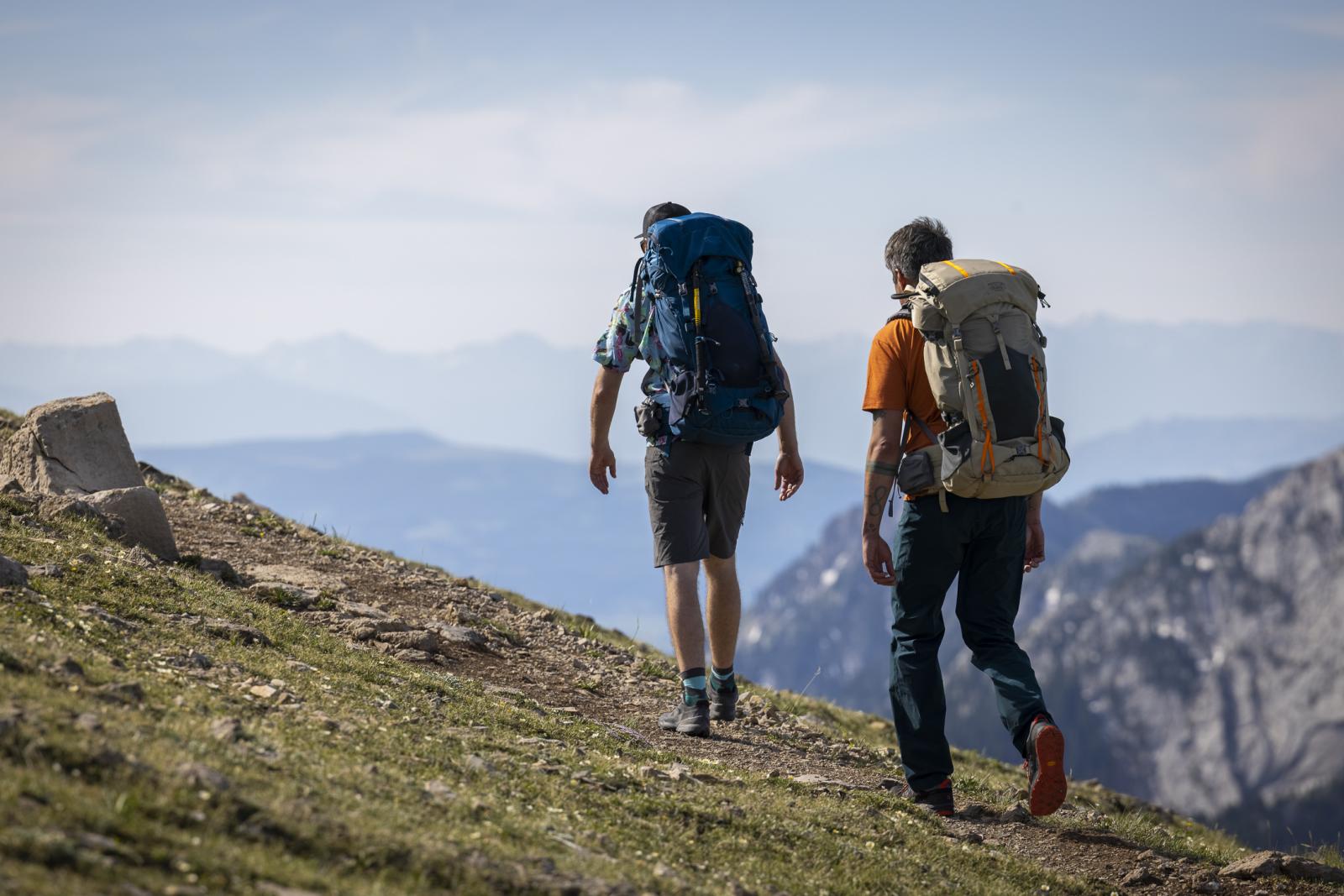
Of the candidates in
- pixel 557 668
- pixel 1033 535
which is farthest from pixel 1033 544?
pixel 557 668

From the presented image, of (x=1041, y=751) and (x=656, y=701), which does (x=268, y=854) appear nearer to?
(x=1041, y=751)

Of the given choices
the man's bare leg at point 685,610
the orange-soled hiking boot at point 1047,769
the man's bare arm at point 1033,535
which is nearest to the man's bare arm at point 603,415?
the man's bare leg at point 685,610

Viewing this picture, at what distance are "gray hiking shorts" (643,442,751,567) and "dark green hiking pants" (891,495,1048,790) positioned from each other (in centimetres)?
142

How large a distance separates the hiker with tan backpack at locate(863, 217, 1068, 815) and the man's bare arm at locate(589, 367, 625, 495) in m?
1.86

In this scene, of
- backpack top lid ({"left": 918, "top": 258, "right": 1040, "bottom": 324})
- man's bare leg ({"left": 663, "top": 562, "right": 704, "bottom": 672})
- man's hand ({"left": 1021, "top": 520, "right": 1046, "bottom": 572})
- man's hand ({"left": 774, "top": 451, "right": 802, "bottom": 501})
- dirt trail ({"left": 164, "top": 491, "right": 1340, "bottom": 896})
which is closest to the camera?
backpack top lid ({"left": 918, "top": 258, "right": 1040, "bottom": 324})

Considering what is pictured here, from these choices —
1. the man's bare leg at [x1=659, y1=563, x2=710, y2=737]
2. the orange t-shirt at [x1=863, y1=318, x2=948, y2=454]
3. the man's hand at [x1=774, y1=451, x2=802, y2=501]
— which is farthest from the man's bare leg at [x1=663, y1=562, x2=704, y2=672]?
the orange t-shirt at [x1=863, y1=318, x2=948, y2=454]

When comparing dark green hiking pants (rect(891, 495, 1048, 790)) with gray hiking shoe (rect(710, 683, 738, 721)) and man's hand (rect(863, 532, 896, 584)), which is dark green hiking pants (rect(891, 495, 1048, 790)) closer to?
man's hand (rect(863, 532, 896, 584))

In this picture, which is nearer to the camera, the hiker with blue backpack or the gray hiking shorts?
the hiker with blue backpack

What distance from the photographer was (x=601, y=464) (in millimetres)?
8719

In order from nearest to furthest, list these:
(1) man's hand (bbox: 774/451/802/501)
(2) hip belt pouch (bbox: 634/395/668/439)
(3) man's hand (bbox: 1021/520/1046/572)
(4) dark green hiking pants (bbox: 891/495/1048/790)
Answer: (4) dark green hiking pants (bbox: 891/495/1048/790)
(3) man's hand (bbox: 1021/520/1046/572)
(2) hip belt pouch (bbox: 634/395/668/439)
(1) man's hand (bbox: 774/451/802/501)

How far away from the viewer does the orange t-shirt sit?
738 centimetres

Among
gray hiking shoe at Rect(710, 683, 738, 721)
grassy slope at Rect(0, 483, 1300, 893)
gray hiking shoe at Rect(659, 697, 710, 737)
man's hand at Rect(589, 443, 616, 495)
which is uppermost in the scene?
man's hand at Rect(589, 443, 616, 495)

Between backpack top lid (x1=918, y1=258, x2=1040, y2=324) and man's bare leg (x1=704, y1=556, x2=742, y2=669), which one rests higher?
backpack top lid (x1=918, y1=258, x2=1040, y2=324)

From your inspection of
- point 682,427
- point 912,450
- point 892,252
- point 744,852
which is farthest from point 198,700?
point 892,252
